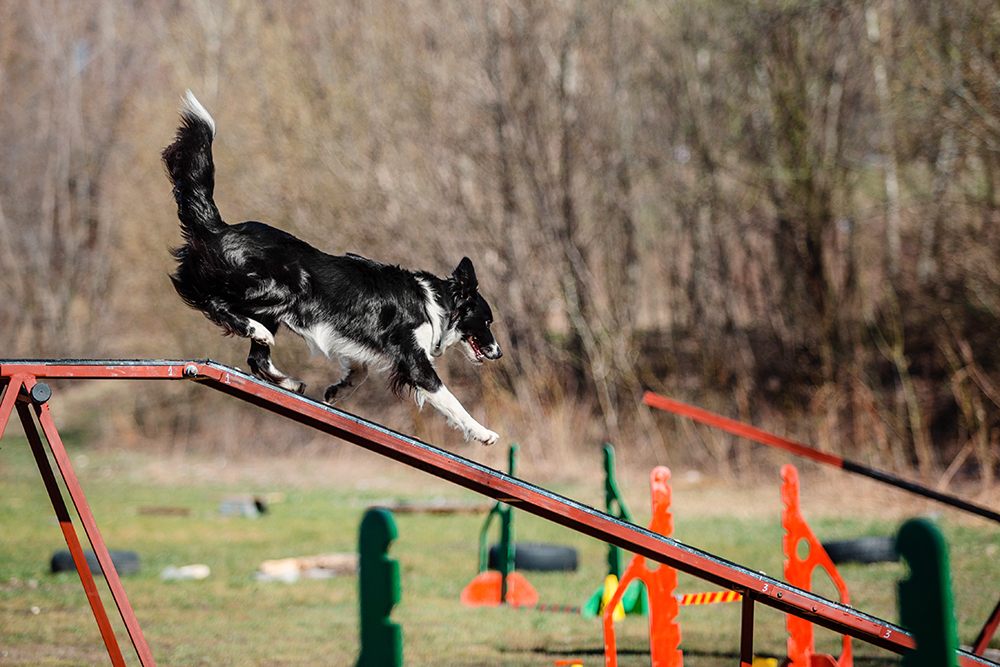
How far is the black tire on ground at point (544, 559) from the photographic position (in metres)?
7.87

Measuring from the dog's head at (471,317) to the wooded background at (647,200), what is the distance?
8349mm

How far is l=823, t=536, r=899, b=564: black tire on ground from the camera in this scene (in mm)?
7672

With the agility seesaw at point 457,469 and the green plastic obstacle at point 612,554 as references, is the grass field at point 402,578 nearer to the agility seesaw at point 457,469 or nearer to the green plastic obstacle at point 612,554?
the green plastic obstacle at point 612,554

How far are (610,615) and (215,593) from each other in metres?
4.40

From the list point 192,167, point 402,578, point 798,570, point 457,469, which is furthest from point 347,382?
point 402,578

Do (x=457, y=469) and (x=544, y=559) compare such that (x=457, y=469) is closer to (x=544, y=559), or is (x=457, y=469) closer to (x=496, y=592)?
(x=496, y=592)

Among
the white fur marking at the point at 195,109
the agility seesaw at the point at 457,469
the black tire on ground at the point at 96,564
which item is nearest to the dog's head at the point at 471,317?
the agility seesaw at the point at 457,469

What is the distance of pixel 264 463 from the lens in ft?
55.6

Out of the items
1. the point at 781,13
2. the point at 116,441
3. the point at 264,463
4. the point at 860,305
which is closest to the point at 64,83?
the point at 116,441

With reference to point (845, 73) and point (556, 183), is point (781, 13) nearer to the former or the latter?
point (845, 73)

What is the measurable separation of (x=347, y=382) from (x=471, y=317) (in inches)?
27.3

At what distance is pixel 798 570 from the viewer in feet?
14.9

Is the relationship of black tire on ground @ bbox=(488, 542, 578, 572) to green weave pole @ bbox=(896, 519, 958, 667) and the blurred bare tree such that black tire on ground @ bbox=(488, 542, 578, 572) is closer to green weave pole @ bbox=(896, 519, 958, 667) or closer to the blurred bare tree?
green weave pole @ bbox=(896, 519, 958, 667)

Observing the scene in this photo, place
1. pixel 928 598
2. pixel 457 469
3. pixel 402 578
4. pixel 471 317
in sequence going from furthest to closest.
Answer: pixel 402 578 → pixel 471 317 → pixel 457 469 → pixel 928 598
